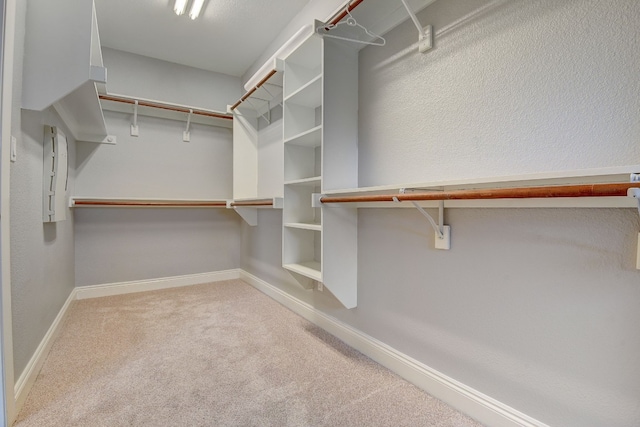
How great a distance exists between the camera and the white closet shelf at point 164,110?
2.96 meters

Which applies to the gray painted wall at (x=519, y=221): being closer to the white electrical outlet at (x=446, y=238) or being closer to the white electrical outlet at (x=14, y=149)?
the white electrical outlet at (x=446, y=238)

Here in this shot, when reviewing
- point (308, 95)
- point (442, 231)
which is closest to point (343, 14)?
point (308, 95)

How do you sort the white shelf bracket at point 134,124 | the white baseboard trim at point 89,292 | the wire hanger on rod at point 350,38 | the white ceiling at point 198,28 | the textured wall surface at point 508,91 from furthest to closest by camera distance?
the white shelf bracket at point 134,124, the white ceiling at point 198,28, the wire hanger on rod at point 350,38, the white baseboard trim at point 89,292, the textured wall surface at point 508,91

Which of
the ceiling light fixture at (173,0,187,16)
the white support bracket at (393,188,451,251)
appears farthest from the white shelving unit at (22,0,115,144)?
the white support bracket at (393,188,451,251)

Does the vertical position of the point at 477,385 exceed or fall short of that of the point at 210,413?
it exceeds it

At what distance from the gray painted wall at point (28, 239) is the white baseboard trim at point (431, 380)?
5.61 ft

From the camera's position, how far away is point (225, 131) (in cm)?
378

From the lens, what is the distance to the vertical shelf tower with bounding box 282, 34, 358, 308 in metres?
1.83

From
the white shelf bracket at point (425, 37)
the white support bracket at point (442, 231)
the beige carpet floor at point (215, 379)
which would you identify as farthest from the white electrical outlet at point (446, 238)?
the white shelf bracket at point (425, 37)

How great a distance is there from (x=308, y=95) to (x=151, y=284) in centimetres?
274

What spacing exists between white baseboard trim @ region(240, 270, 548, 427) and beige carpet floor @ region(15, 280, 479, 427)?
0.15ft

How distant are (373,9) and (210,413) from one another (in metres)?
2.15

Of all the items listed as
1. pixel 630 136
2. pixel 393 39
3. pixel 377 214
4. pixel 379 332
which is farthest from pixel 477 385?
pixel 393 39

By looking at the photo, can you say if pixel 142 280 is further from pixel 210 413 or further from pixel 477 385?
pixel 477 385
